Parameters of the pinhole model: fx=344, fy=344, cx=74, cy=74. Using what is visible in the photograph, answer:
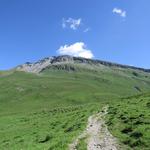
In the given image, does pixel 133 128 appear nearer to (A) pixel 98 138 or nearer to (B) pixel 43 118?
(A) pixel 98 138

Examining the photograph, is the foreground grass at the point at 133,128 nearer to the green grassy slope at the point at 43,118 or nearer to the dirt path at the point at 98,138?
the dirt path at the point at 98,138

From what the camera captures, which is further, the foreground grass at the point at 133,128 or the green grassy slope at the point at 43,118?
the green grassy slope at the point at 43,118

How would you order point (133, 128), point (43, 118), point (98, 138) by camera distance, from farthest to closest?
point (43, 118) < point (133, 128) < point (98, 138)

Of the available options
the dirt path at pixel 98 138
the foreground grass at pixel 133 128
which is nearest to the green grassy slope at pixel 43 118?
the dirt path at pixel 98 138

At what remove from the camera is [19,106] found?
16275 centimetres

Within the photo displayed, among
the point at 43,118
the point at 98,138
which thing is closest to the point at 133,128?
the point at 98,138

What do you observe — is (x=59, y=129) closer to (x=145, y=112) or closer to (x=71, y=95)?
(x=145, y=112)

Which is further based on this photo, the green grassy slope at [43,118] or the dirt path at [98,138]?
the green grassy slope at [43,118]

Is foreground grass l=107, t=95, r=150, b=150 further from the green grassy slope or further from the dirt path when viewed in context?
the green grassy slope

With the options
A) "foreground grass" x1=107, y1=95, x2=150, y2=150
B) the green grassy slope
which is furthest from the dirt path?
the green grassy slope

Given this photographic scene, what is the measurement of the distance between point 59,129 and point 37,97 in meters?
151

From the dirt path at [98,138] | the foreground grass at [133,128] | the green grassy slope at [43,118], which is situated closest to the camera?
the foreground grass at [133,128]

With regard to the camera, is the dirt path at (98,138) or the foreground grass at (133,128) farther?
the dirt path at (98,138)

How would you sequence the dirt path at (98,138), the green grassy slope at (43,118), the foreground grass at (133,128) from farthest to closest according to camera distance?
the green grassy slope at (43,118), the dirt path at (98,138), the foreground grass at (133,128)
